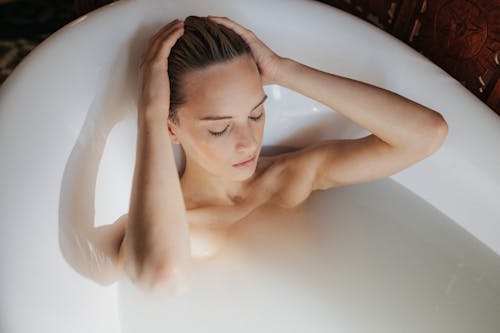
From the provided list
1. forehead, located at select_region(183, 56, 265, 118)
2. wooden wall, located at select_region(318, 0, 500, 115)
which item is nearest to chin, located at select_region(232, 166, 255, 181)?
forehead, located at select_region(183, 56, 265, 118)

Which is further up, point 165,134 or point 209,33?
point 209,33

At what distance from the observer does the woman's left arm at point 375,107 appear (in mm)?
1158

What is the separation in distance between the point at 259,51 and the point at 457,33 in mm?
571

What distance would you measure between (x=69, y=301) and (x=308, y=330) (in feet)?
1.74

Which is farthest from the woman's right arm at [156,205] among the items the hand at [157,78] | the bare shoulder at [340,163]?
the bare shoulder at [340,163]

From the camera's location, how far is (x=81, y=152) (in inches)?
46.4

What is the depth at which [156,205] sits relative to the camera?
1.01 meters

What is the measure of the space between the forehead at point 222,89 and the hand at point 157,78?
44 millimetres

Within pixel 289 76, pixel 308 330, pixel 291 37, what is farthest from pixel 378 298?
pixel 291 37

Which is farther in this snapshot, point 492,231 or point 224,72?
point 492,231

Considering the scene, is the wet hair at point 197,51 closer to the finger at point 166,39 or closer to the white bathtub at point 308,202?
the finger at point 166,39

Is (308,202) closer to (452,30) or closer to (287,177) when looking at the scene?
(287,177)

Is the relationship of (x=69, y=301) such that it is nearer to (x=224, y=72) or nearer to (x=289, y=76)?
(x=224, y=72)

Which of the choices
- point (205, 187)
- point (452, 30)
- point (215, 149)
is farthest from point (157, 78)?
point (452, 30)
